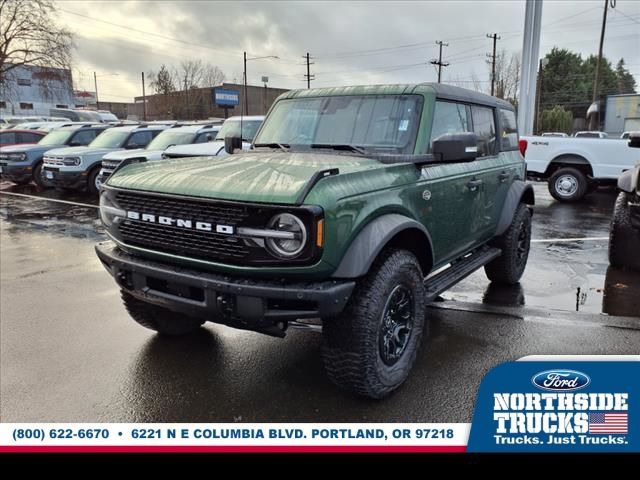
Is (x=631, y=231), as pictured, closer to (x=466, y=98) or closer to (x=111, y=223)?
(x=466, y=98)

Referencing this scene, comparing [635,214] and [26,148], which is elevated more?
[26,148]

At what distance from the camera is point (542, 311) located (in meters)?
4.80

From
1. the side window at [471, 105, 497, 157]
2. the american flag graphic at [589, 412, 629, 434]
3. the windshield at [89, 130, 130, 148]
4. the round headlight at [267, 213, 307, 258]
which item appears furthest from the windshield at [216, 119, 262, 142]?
the american flag graphic at [589, 412, 629, 434]

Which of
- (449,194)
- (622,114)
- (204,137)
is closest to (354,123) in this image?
(449,194)

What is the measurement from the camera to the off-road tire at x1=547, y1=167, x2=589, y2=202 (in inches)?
460

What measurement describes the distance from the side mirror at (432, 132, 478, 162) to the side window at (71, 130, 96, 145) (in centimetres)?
1443

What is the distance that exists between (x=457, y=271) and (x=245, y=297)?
2.19 meters

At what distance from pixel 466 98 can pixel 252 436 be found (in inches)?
133

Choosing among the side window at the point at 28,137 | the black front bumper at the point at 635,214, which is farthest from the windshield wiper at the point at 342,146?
the side window at the point at 28,137

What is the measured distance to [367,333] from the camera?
112 inches

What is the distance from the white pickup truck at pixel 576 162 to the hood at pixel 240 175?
31.6 ft

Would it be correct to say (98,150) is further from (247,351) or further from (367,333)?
(367,333)

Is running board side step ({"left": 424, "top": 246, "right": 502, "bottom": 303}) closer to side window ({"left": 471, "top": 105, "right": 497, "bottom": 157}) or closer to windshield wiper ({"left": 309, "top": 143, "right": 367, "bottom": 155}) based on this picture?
side window ({"left": 471, "top": 105, "right": 497, "bottom": 157})

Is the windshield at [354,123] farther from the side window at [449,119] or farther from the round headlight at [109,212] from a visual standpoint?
the round headlight at [109,212]
